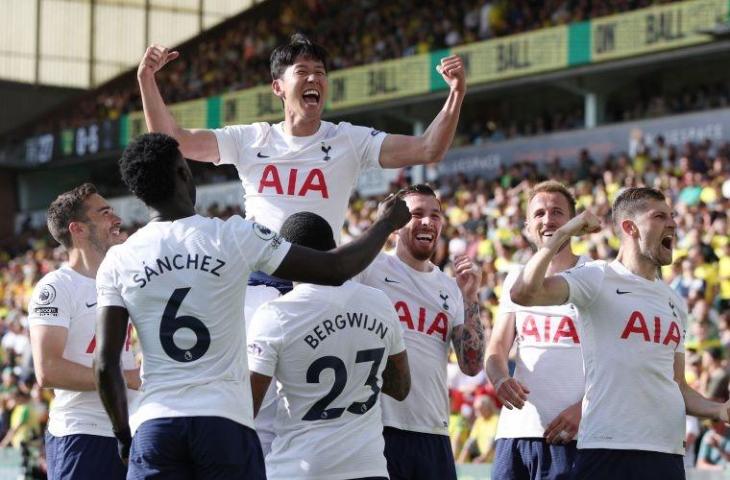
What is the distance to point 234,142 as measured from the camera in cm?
645

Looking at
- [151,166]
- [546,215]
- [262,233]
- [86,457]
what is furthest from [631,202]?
[86,457]

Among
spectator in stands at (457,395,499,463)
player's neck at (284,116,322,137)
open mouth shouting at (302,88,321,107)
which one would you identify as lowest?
spectator in stands at (457,395,499,463)

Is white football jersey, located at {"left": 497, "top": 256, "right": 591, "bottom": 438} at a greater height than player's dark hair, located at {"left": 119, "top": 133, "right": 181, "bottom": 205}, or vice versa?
player's dark hair, located at {"left": 119, "top": 133, "right": 181, "bottom": 205}

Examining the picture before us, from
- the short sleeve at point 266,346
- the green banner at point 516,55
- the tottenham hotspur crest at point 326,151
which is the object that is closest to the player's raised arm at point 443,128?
the tottenham hotspur crest at point 326,151

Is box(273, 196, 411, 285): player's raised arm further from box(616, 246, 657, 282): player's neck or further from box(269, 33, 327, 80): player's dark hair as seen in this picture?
box(269, 33, 327, 80): player's dark hair

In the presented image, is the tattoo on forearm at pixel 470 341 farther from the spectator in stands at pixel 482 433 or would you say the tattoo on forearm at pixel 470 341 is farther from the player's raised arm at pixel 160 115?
the spectator in stands at pixel 482 433

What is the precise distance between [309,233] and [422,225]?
5.18ft

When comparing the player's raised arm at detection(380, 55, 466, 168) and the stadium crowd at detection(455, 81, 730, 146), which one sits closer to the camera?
the player's raised arm at detection(380, 55, 466, 168)

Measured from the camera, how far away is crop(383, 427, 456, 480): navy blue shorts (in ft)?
21.0

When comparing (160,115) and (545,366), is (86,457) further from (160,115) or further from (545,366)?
(545,366)

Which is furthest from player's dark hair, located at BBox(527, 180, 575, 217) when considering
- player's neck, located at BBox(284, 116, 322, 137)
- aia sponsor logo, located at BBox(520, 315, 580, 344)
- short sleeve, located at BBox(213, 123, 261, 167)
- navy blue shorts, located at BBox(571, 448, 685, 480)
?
short sleeve, located at BBox(213, 123, 261, 167)

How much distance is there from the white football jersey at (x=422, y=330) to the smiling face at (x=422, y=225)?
120 millimetres

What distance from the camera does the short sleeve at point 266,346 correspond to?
5262mm

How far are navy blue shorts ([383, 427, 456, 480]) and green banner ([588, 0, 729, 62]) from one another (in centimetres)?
1945
